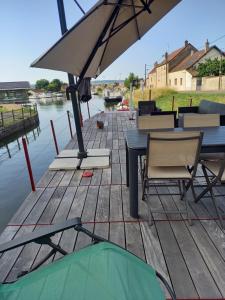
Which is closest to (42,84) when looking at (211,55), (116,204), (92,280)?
(211,55)

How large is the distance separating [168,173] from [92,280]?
1.46 m

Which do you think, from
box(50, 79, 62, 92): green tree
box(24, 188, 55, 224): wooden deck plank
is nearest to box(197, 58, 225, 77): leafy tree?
box(24, 188, 55, 224): wooden deck plank

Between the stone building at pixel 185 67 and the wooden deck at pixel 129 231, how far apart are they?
88.8ft

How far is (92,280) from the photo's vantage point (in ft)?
3.28

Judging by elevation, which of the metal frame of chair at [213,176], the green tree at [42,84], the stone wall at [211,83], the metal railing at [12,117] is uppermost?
the green tree at [42,84]

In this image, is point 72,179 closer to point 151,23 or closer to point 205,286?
point 205,286

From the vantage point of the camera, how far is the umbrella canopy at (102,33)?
6.93 ft

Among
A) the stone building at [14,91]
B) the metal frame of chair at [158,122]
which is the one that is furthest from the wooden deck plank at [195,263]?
the stone building at [14,91]

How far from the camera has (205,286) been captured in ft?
4.93

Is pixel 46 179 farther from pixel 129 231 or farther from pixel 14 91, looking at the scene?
pixel 14 91

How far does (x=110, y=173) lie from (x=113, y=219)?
4.34ft

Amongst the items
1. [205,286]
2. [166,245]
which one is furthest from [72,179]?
[205,286]

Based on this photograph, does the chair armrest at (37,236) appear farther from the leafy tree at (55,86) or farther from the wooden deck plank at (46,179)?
the leafy tree at (55,86)

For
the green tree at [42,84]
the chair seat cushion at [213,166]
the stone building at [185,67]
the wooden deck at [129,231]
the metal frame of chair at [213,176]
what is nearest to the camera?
the wooden deck at [129,231]
